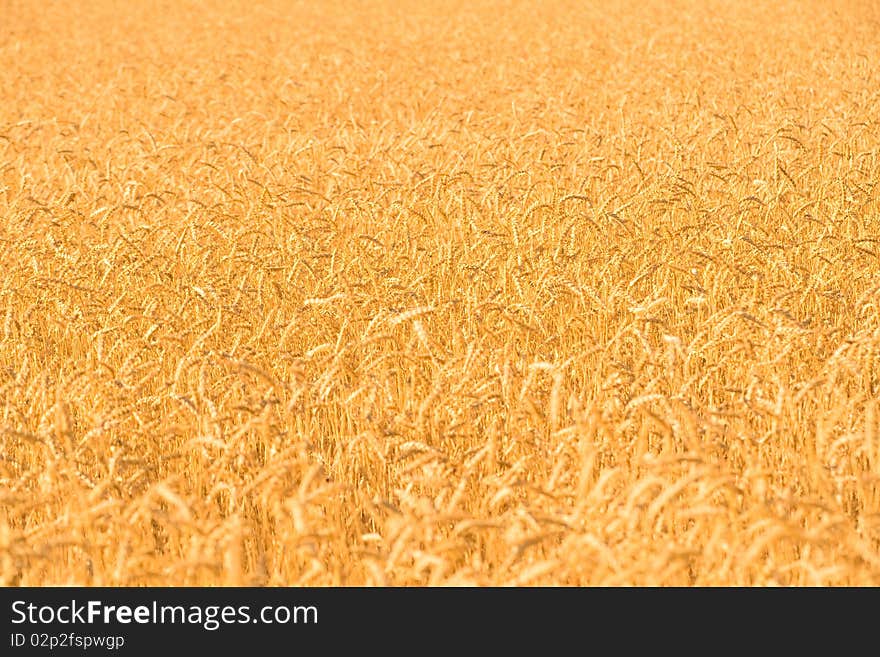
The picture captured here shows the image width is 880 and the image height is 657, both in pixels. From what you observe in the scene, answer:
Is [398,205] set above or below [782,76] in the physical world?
below

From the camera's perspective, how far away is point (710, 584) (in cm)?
232

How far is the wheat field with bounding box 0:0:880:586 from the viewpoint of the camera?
2.50m

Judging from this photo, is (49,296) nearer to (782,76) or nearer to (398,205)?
(398,205)

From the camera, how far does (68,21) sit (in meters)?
18.3

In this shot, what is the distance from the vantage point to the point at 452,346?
13.0ft

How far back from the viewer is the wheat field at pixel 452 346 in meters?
2.50
